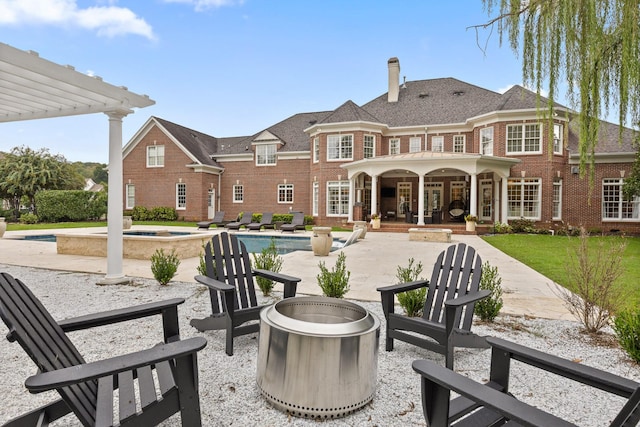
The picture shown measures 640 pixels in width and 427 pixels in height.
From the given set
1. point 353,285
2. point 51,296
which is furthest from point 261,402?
point 51,296

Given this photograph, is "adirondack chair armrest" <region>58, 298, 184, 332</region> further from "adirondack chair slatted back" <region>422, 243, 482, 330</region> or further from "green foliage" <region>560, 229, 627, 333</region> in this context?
"green foliage" <region>560, 229, 627, 333</region>

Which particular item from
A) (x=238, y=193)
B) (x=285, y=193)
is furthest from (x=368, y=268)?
(x=238, y=193)

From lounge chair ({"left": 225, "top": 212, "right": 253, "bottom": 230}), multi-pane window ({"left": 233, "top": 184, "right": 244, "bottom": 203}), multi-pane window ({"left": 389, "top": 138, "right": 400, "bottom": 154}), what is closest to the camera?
lounge chair ({"left": 225, "top": 212, "right": 253, "bottom": 230})

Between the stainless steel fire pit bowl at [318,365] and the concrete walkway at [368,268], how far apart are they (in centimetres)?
302

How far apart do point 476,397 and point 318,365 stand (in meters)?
1.02

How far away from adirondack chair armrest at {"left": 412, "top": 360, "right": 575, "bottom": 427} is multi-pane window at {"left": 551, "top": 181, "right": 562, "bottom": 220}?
2090 centimetres

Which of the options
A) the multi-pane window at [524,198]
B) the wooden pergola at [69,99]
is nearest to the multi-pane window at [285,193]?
the multi-pane window at [524,198]

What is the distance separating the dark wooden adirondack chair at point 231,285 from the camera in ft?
11.1

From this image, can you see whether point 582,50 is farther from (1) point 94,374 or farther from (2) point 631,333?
(1) point 94,374

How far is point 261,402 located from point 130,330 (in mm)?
2219

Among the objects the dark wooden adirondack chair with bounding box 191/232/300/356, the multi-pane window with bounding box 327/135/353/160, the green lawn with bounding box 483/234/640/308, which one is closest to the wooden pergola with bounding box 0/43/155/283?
the dark wooden adirondack chair with bounding box 191/232/300/356

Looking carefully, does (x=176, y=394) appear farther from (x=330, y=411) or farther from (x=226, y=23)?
(x=226, y=23)

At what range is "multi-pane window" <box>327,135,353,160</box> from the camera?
21.8m

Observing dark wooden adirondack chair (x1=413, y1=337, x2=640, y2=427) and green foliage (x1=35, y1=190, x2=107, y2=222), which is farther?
green foliage (x1=35, y1=190, x2=107, y2=222)
